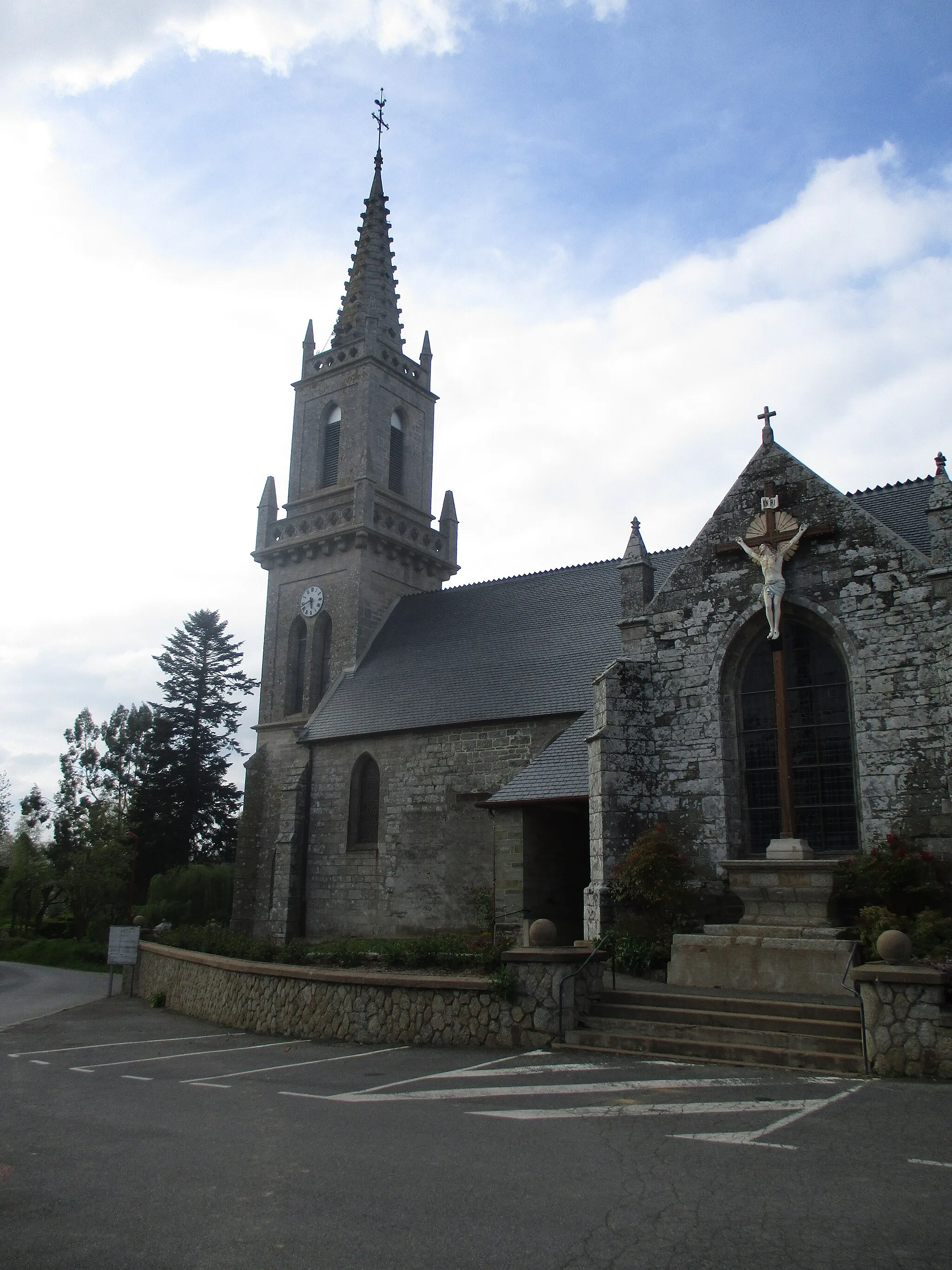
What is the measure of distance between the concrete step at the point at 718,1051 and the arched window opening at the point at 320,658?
60.1ft

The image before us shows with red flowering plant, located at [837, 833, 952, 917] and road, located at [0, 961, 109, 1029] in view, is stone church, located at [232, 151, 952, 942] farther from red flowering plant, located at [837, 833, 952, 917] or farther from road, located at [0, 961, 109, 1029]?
road, located at [0, 961, 109, 1029]

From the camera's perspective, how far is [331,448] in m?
31.0

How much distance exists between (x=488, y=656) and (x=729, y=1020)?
1450 cm

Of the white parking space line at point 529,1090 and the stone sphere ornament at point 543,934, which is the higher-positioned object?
the stone sphere ornament at point 543,934

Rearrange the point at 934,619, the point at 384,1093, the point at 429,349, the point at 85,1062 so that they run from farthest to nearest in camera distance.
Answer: the point at 429,349 → the point at 934,619 → the point at 85,1062 → the point at 384,1093

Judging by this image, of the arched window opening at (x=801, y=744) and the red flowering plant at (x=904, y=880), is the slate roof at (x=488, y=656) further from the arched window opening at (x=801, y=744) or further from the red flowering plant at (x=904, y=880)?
the red flowering plant at (x=904, y=880)

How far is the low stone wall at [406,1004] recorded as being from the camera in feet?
34.8

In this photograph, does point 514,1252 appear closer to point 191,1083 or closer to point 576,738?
point 191,1083

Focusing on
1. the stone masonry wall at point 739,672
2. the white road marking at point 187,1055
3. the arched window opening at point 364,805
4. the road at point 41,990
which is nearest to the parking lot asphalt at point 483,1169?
the white road marking at point 187,1055

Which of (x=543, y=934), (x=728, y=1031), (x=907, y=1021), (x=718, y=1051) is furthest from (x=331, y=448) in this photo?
(x=907, y=1021)

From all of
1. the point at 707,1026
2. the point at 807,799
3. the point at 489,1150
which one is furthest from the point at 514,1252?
the point at 807,799

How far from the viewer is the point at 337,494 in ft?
96.2

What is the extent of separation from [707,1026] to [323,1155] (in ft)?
16.1

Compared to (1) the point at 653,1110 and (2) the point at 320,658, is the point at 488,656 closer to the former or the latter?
(2) the point at 320,658
